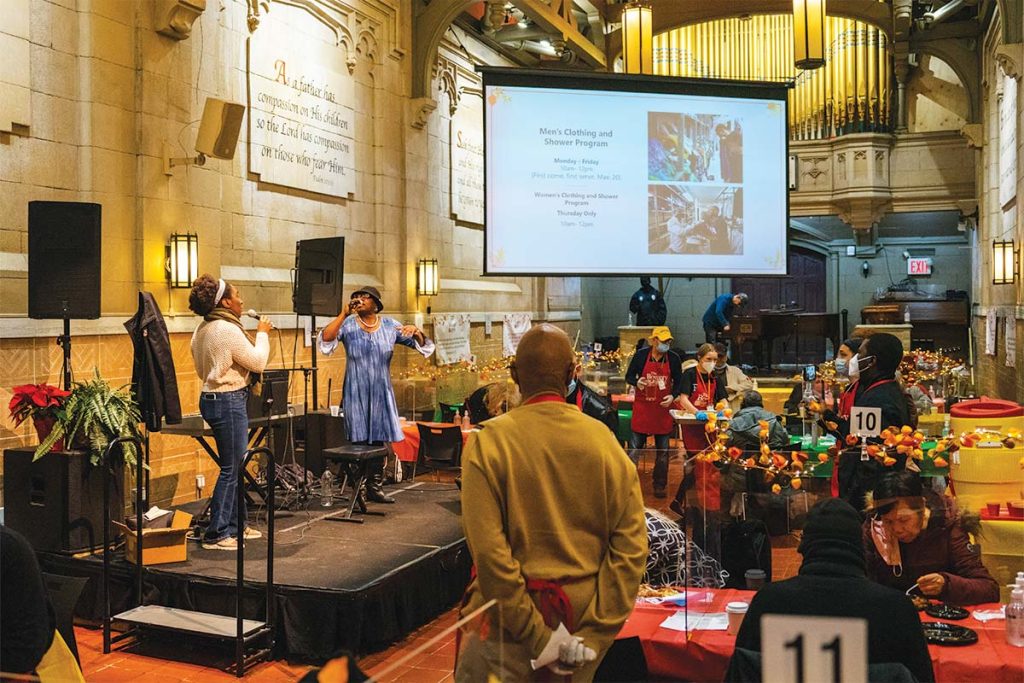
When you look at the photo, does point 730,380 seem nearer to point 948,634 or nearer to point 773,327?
point 948,634

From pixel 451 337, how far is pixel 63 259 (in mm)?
6773

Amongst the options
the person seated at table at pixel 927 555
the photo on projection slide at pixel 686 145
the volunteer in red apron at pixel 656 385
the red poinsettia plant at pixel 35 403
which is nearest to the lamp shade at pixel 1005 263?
the volunteer in red apron at pixel 656 385

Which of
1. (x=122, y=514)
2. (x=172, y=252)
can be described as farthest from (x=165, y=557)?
(x=172, y=252)

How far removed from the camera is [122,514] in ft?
18.1

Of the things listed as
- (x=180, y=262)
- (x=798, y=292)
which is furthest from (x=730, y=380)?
(x=798, y=292)

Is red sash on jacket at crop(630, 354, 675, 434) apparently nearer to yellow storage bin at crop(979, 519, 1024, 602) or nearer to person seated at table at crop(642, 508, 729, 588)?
person seated at table at crop(642, 508, 729, 588)

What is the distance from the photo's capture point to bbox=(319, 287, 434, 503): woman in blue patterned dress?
6363 mm

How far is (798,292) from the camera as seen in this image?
18812 mm

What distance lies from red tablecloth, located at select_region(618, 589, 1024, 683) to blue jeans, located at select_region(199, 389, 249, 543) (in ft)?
9.38

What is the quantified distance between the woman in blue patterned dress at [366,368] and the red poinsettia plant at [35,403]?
1648 mm

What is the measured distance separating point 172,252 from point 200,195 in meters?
0.60

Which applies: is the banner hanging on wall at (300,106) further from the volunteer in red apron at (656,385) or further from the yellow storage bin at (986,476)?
the yellow storage bin at (986,476)

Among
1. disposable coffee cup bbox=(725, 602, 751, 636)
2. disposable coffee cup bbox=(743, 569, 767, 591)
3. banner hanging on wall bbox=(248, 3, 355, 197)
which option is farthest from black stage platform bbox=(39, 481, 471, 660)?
banner hanging on wall bbox=(248, 3, 355, 197)

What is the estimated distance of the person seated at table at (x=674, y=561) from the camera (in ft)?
10.9
